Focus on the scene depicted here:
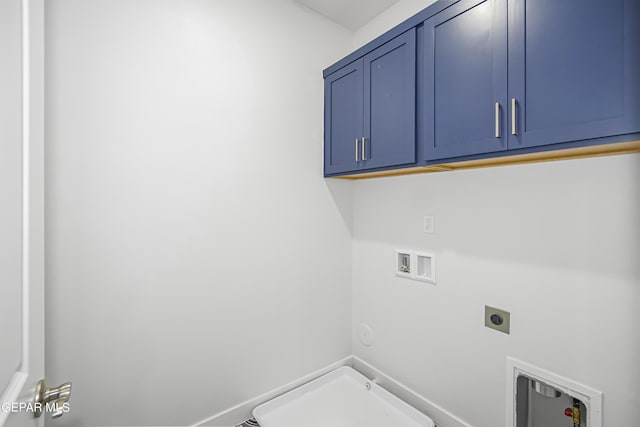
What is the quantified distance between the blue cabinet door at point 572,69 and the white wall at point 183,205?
3.88ft

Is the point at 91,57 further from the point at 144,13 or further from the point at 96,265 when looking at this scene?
the point at 96,265

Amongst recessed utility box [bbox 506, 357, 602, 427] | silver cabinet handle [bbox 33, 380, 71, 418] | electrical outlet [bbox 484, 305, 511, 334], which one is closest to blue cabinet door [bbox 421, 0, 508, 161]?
electrical outlet [bbox 484, 305, 511, 334]

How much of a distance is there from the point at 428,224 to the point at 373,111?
73cm

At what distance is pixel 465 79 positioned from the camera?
46.6 inches

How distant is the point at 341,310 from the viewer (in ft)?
6.87

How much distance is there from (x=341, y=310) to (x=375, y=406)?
2.03 feet

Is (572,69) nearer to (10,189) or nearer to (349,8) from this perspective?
(349,8)

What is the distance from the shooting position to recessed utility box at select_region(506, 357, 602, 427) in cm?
111

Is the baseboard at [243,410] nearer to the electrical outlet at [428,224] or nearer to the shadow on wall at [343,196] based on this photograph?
the shadow on wall at [343,196]

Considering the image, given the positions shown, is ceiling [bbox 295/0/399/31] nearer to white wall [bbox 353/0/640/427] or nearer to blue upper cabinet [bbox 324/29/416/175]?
white wall [bbox 353/0/640/427]

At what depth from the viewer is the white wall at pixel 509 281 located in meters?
1.05

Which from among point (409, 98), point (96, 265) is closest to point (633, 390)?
point (409, 98)

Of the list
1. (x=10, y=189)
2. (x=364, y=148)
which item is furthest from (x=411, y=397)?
(x=10, y=189)

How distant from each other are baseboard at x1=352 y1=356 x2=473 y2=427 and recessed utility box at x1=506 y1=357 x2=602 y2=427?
30 cm
